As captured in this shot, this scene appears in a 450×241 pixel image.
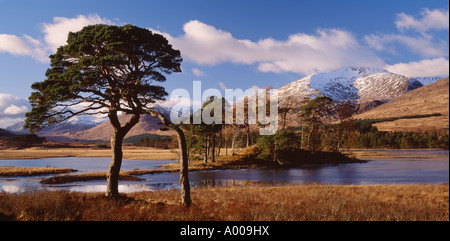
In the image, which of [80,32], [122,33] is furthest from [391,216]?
[80,32]

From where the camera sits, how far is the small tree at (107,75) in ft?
48.7

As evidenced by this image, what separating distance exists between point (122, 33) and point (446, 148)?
604 ft

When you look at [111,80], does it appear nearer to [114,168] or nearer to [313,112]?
[114,168]

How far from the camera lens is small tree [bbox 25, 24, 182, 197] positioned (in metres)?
14.8

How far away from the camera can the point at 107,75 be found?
16094mm

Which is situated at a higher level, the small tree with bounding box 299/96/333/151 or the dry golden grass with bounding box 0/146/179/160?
the small tree with bounding box 299/96/333/151

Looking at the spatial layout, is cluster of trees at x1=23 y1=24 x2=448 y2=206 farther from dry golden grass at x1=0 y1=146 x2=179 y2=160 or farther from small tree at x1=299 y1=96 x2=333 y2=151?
small tree at x1=299 y1=96 x2=333 y2=151

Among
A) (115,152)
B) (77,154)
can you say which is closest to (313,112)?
(115,152)

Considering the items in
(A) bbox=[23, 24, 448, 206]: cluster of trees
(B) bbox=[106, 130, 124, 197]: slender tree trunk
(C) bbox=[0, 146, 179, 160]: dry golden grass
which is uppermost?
(A) bbox=[23, 24, 448, 206]: cluster of trees

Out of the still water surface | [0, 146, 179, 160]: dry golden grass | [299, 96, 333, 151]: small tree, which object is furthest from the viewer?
[0, 146, 179, 160]: dry golden grass

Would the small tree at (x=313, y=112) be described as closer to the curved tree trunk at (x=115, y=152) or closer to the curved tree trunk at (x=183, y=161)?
the curved tree trunk at (x=115, y=152)

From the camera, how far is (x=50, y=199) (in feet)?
37.9

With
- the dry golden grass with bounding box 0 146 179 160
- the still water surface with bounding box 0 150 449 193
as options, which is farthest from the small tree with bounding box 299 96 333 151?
the dry golden grass with bounding box 0 146 179 160

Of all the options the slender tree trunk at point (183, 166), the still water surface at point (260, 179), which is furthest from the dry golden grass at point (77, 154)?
the slender tree trunk at point (183, 166)
